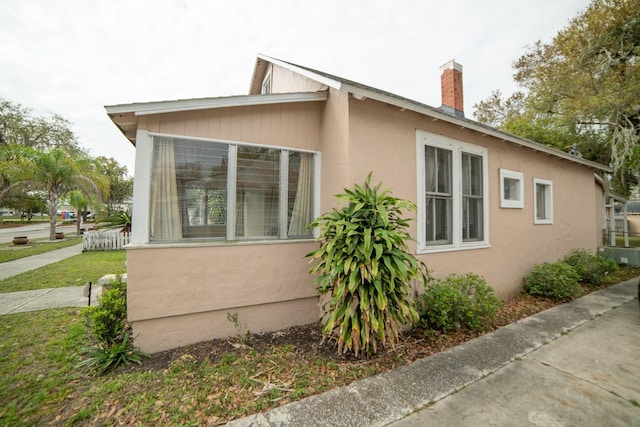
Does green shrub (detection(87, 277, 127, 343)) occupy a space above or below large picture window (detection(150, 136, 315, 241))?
below

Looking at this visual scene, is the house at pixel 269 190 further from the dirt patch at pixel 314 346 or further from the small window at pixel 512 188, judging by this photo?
the small window at pixel 512 188

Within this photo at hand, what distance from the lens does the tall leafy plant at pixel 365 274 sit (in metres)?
2.91

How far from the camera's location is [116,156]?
104 ft

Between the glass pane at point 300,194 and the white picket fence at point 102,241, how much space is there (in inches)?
449

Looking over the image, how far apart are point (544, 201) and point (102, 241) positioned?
1757 centimetres

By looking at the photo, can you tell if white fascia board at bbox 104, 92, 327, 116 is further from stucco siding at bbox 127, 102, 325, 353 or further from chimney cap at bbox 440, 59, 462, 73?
chimney cap at bbox 440, 59, 462, 73

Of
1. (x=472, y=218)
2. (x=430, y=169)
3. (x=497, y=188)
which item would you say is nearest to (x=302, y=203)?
(x=430, y=169)

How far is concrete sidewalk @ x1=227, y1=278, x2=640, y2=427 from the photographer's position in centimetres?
218

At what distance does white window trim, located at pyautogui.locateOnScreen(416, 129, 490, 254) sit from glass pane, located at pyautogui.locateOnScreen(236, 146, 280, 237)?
8.29ft

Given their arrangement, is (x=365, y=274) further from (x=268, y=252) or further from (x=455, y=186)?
(x=455, y=186)

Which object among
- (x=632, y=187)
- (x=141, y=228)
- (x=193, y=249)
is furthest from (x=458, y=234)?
(x=632, y=187)

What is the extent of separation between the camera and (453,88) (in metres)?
6.24

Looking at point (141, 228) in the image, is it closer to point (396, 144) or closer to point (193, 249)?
point (193, 249)

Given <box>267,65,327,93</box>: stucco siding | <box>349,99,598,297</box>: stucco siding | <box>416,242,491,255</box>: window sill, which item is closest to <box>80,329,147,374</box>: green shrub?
<box>349,99,598,297</box>: stucco siding
